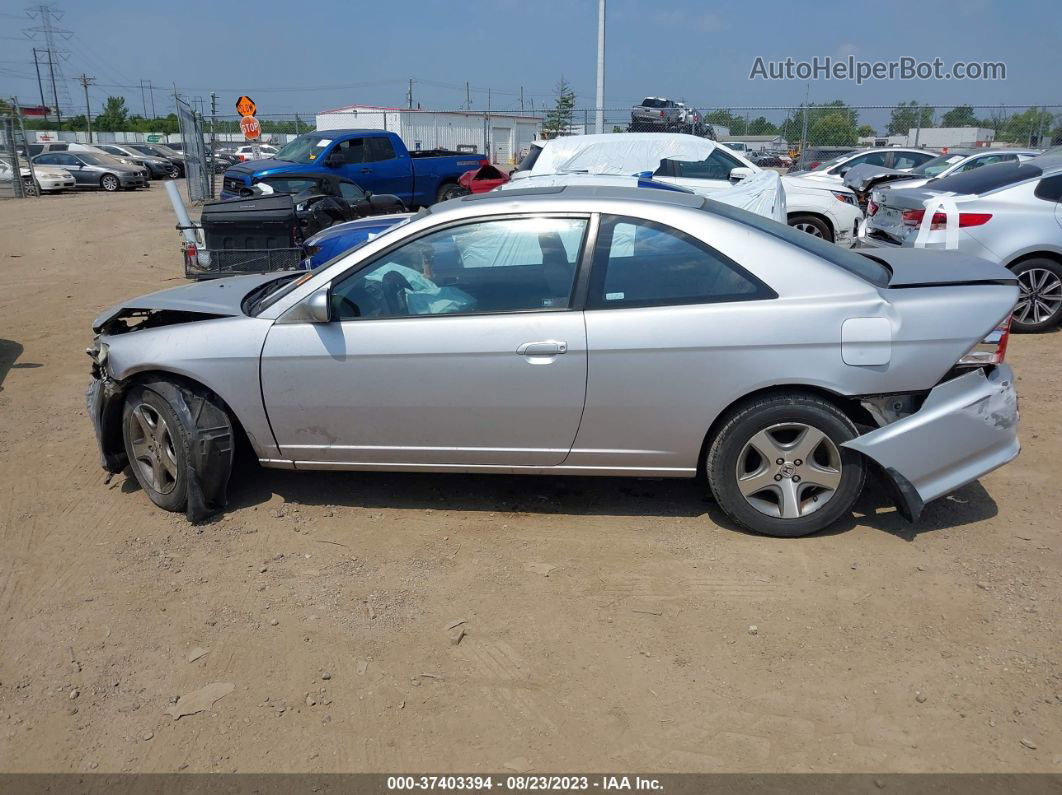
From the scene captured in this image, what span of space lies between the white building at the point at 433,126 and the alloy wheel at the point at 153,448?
107 feet

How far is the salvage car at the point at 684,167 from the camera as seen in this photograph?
1034 cm

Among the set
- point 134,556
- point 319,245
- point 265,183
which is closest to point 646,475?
point 134,556

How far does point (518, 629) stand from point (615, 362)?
128 centimetres

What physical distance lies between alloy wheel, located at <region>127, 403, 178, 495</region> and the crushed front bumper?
338 centimetres

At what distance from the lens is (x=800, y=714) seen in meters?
2.91

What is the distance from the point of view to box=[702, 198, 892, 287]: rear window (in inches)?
Answer: 159

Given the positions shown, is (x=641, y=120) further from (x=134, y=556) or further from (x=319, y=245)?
(x=134, y=556)

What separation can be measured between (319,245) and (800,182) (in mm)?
7404

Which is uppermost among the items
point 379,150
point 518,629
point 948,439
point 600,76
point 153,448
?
point 600,76

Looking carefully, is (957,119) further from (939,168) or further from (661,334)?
(661,334)

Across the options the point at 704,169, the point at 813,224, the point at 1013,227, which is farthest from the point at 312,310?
the point at 813,224

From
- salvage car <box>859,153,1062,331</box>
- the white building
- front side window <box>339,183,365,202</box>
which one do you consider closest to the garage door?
the white building

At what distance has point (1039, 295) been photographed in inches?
318

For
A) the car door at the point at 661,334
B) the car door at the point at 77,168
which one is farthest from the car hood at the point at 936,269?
the car door at the point at 77,168
